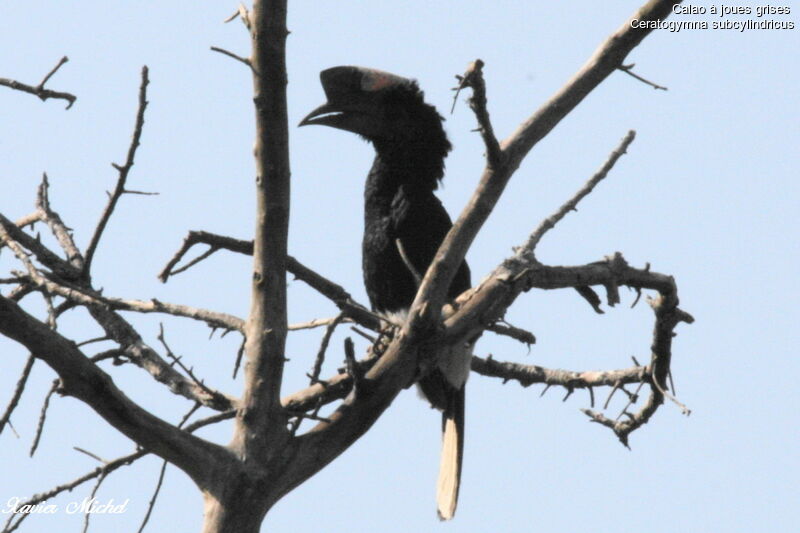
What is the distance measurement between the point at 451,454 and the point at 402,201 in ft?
3.43

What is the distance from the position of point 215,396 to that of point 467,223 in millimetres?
811

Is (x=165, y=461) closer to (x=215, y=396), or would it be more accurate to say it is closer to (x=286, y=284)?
(x=215, y=396)

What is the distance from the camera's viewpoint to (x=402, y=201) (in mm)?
4504

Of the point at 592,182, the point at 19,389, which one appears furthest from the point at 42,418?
the point at 592,182

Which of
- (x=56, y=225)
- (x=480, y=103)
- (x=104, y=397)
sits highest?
(x=56, y=225)

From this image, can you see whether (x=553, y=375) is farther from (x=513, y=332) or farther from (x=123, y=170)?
(x=123, y=170)

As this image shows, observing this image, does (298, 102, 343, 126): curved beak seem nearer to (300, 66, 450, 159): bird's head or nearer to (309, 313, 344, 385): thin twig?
(300, 66, 450, 159): bird's head

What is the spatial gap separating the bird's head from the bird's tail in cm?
109

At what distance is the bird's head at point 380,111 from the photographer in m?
4.73

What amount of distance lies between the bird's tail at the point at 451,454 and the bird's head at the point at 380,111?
42.7 inches

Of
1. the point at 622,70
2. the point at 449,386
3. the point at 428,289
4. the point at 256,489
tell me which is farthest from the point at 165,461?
the point at 449,386

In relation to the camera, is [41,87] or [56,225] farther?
[56,225]

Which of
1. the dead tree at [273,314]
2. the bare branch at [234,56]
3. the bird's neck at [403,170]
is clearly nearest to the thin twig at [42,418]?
the dead tree at [273,314]

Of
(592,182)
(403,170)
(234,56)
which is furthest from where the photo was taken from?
(403,170)
